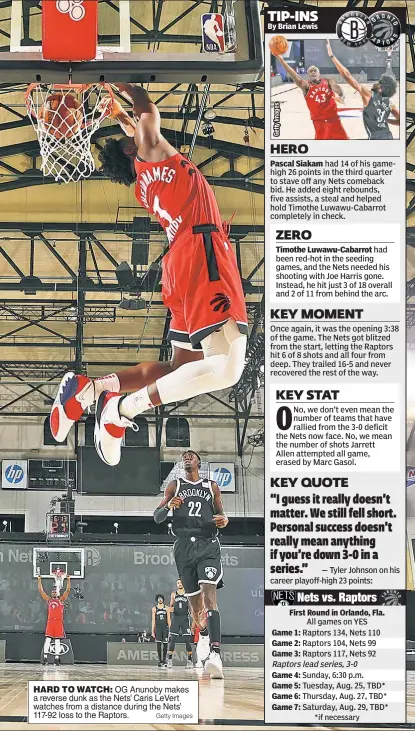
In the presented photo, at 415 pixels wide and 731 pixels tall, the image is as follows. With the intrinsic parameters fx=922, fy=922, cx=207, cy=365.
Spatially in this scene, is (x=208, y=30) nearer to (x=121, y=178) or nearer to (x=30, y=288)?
(x=121, y=178)

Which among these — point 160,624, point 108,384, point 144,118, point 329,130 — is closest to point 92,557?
point 160,624

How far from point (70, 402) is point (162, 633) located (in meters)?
2.92

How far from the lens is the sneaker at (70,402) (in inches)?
264

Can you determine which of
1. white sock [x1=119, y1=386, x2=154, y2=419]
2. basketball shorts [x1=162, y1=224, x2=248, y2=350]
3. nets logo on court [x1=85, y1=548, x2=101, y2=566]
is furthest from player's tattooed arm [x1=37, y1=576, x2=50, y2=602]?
basketball shorts [x1=162, y1=224, x2=248, y2=350]

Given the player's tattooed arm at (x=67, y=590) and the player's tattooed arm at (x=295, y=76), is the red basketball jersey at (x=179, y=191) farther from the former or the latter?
the player's tattooed arm at (x=67, y=590)

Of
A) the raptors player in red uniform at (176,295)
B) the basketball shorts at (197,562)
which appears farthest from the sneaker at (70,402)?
the basketball shorts at (197,562)

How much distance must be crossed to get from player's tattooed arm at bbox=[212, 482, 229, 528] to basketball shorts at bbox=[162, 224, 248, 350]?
5.05 feet

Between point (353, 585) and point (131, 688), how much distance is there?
1607 mm

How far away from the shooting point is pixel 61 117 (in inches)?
242

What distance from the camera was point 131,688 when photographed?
6.04m

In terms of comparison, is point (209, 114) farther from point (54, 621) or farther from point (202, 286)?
point (54, 621)

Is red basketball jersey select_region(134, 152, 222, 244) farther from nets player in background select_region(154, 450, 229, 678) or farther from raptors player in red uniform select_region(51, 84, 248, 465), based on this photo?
nets player in background select_region(154, 450, 229, 678)

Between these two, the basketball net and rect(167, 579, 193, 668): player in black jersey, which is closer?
rect(167, 579, 193, 668): player in black jersey

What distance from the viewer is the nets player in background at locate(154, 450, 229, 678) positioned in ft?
23.6
